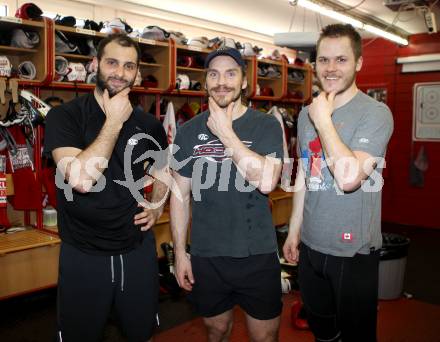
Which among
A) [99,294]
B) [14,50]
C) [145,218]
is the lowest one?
[99,294]

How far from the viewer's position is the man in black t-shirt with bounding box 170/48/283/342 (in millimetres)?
1894

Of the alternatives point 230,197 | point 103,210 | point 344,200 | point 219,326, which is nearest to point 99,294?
point 103,210

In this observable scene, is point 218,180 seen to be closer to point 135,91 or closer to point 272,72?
point 135,91

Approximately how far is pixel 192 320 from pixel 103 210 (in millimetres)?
1932

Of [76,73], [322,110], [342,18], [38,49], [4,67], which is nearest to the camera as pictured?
[322,110]

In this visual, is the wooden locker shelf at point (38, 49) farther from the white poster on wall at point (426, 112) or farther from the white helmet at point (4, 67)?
the white poster on wall at point (426, 112)

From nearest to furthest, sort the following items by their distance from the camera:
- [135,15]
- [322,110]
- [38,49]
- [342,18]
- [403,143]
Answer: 1. [322,110]
2. [38,49]
3. [342,18]
4. [135,15]
5. [403,143]

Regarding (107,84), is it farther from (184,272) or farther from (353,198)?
(353,198)

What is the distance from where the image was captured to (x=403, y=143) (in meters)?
7.32

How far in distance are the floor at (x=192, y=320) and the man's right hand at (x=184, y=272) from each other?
4.35 feet

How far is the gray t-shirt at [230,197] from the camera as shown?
6.22ft

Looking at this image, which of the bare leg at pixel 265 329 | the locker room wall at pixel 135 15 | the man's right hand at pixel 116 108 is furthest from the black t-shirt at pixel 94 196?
the locker room wall at pixel 135 15

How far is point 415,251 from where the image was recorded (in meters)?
5.63

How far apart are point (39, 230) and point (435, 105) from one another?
6.05m
